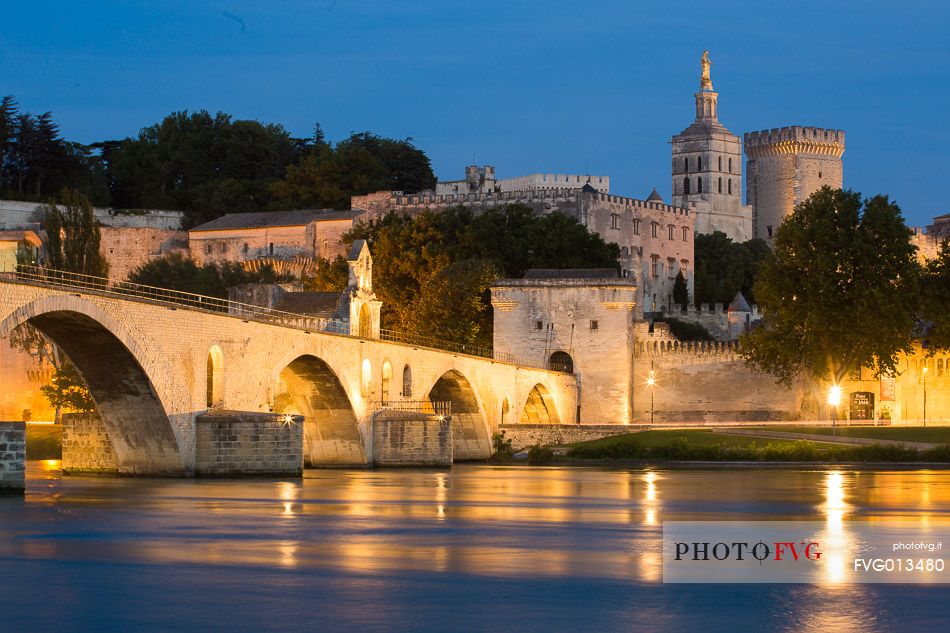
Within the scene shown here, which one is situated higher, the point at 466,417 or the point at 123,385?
the point at 123,385

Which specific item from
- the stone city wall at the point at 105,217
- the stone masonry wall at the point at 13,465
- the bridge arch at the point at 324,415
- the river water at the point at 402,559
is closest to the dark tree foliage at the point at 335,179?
the stone city wall at the point at 105,217

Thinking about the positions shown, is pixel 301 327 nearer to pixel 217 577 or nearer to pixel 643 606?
pixel 217 577

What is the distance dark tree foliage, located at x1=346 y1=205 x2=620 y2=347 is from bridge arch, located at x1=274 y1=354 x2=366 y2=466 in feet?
81.5

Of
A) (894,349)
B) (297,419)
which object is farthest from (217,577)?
(894,349)

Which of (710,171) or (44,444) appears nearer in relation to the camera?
(44,444)

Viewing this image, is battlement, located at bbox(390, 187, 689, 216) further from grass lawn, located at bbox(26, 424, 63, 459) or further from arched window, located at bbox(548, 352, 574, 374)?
grass lawn, located at bbox(26, 424, 63, 459)

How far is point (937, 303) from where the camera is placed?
8044 cm

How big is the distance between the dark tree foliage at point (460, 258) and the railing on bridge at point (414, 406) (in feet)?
44.1

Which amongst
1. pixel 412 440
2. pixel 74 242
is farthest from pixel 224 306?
pixel 74 242

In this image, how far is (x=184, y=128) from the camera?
138000 millimetres

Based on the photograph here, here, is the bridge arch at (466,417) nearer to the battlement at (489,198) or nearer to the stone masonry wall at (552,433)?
the stone masonry wall at (552,433)

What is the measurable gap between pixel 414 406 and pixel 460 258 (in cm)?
2802

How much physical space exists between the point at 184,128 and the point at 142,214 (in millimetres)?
18273

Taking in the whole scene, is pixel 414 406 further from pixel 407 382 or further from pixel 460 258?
pixel 460 258
